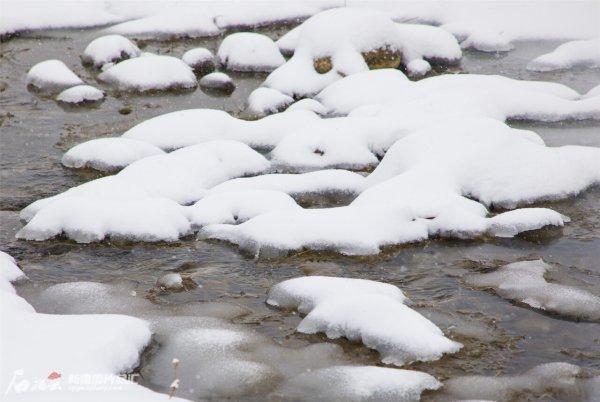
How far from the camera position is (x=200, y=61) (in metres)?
15.2

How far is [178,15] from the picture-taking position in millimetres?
18734

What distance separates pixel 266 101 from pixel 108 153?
324 centimetres

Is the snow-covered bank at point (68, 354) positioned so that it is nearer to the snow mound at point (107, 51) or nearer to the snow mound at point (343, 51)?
the snow mound at point (343, 51)

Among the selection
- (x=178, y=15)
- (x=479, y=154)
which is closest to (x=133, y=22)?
(x=178, y=15)

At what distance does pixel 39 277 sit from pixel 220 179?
2.92 meters

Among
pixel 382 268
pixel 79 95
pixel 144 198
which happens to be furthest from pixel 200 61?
pixel 382 268

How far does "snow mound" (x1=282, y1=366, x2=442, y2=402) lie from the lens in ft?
18.3

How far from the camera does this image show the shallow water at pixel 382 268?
6434 millimetres

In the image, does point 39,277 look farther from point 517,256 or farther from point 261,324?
point 517,256

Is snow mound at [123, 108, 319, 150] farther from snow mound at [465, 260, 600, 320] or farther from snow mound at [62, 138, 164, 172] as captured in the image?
snow mound at [465, 260, 600, 320]

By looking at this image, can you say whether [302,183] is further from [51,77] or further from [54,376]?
[51,77]

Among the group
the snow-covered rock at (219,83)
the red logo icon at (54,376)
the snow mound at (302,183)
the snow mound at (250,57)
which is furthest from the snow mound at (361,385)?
the snow mound at (250,57)

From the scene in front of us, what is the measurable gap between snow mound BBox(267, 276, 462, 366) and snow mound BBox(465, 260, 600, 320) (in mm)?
977

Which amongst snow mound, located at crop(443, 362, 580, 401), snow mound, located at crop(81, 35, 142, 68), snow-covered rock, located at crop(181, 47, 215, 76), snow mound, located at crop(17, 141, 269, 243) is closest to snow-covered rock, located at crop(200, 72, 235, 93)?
snow-covered rock, located at crop(181, 47, 215, 76)
